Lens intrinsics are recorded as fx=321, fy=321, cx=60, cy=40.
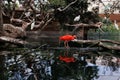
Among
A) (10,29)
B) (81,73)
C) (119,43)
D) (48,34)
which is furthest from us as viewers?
(48,34)

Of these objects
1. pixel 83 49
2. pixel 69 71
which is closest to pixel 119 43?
pixel 83 49

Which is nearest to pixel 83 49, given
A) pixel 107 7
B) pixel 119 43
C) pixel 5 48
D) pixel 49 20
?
pixel 119 43

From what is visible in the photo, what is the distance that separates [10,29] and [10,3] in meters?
4.84

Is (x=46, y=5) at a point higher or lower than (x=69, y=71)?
higher

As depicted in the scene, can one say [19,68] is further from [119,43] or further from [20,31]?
[20,31]

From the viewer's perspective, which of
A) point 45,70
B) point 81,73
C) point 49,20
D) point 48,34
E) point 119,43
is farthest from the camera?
point 48,34

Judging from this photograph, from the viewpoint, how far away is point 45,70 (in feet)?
18.0

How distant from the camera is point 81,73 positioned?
5121 mm

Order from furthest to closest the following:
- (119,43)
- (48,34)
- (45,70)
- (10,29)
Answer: (48,34) → (10,29) → (119,43) → (45,70)

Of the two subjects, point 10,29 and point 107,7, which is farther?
point 107,7

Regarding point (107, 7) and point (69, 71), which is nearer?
point (69, 71)

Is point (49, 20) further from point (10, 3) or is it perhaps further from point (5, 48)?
point (5, 48)

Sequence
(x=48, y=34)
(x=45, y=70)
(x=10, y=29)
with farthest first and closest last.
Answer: (x=48, y=34) < (x=10, y=29) < (x=45, y=70)

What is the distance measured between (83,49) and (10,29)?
441 centimetres
